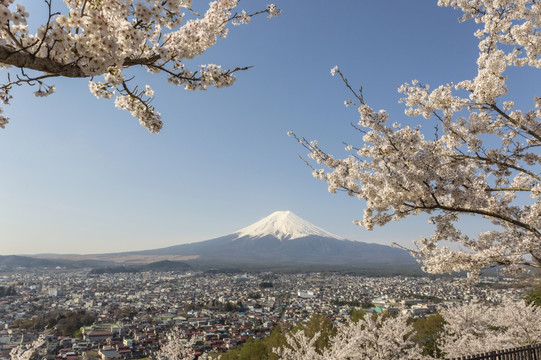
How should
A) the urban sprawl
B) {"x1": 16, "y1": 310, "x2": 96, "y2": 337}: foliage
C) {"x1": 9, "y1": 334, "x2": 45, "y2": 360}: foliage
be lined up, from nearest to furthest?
{"x1": 9, "y1": 334, "x2": 45, "y2": 360}: foliage
the urban sprawl
{"x1": 16, "y1": 310, "x2": 96, "y2": 337}: foliage

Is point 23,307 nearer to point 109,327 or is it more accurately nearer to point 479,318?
point 109,327

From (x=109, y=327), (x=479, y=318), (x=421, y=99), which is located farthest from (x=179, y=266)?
(x=421, y=99)

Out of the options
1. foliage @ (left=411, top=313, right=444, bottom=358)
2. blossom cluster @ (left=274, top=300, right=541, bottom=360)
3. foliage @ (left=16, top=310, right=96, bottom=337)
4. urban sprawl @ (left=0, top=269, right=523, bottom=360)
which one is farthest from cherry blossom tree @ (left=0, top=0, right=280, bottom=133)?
foliage @ (left=16, top=310, right=96, bottom=337)

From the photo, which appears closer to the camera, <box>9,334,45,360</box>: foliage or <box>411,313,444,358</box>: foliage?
<box>9,334,45,360</box>: foliage

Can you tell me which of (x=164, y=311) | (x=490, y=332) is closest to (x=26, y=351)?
(x=490, y=332)

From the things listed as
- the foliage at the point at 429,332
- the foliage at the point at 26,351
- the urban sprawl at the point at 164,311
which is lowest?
the urban sprawl at the point at 164,311

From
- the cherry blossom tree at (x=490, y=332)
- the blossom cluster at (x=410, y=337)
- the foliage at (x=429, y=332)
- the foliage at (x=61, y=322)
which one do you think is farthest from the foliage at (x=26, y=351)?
the foliage at (x=61, y=322)

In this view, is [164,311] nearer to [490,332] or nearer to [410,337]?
[410,337]

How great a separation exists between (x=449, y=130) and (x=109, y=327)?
145 feet

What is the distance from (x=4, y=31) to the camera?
2.37 meters

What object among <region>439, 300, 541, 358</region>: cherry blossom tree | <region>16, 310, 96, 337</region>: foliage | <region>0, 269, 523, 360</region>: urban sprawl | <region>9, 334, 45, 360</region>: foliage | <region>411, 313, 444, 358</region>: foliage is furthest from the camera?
<region>16, 310, 96, 337</region>: foliage

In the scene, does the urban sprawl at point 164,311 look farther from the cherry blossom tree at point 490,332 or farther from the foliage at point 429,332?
the foliage at point 429,332

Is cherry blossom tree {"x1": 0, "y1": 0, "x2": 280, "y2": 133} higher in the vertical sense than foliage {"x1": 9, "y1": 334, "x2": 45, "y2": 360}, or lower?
higher

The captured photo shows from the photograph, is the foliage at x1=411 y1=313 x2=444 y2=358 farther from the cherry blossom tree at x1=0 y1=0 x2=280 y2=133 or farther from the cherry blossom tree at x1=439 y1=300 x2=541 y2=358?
the cherry blossom tree at x1=0 y1=0 x2=280 y2=133
